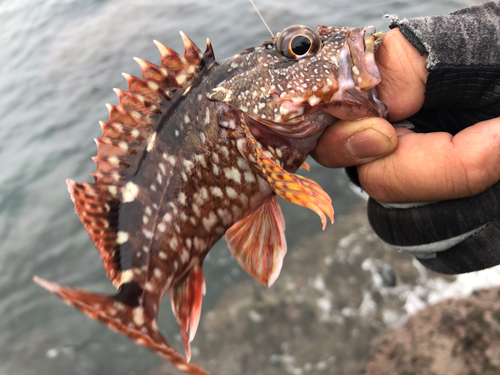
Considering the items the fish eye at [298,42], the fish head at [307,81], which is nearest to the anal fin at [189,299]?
the fish head at [307,81]

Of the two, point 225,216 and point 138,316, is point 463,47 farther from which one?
point 138,316

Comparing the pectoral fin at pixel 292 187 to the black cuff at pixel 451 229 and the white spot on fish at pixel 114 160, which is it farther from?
the white spot on fish at pixel 114 160

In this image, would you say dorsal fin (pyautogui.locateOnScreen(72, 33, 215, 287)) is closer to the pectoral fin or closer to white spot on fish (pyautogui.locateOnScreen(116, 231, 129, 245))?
white spot on fish (pyautogui.locateOnScreen(116, 231, 129, 245))

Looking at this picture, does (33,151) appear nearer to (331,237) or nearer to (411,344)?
(331,237)

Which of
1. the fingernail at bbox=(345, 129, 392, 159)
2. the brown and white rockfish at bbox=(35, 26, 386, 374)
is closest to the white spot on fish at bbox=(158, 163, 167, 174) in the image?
the brown and white rockfish at bbox=(35, 26, 386, 374)

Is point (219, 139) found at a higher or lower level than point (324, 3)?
higher

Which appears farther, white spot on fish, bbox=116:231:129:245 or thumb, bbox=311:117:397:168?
white spot on fish, bbox=116:231:129:245

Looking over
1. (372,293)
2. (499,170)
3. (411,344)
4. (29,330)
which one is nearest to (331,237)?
(372,293)

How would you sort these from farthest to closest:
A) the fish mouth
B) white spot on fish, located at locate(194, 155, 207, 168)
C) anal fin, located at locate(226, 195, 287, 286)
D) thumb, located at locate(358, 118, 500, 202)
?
1. anal fin, located at locate(226, 195, 287, 286)
2. white spot on fish, located at locate(194, 155, 207, 168)
3. the fish mouth
4. thumb, located at locate(358, 118, 500, 202)
